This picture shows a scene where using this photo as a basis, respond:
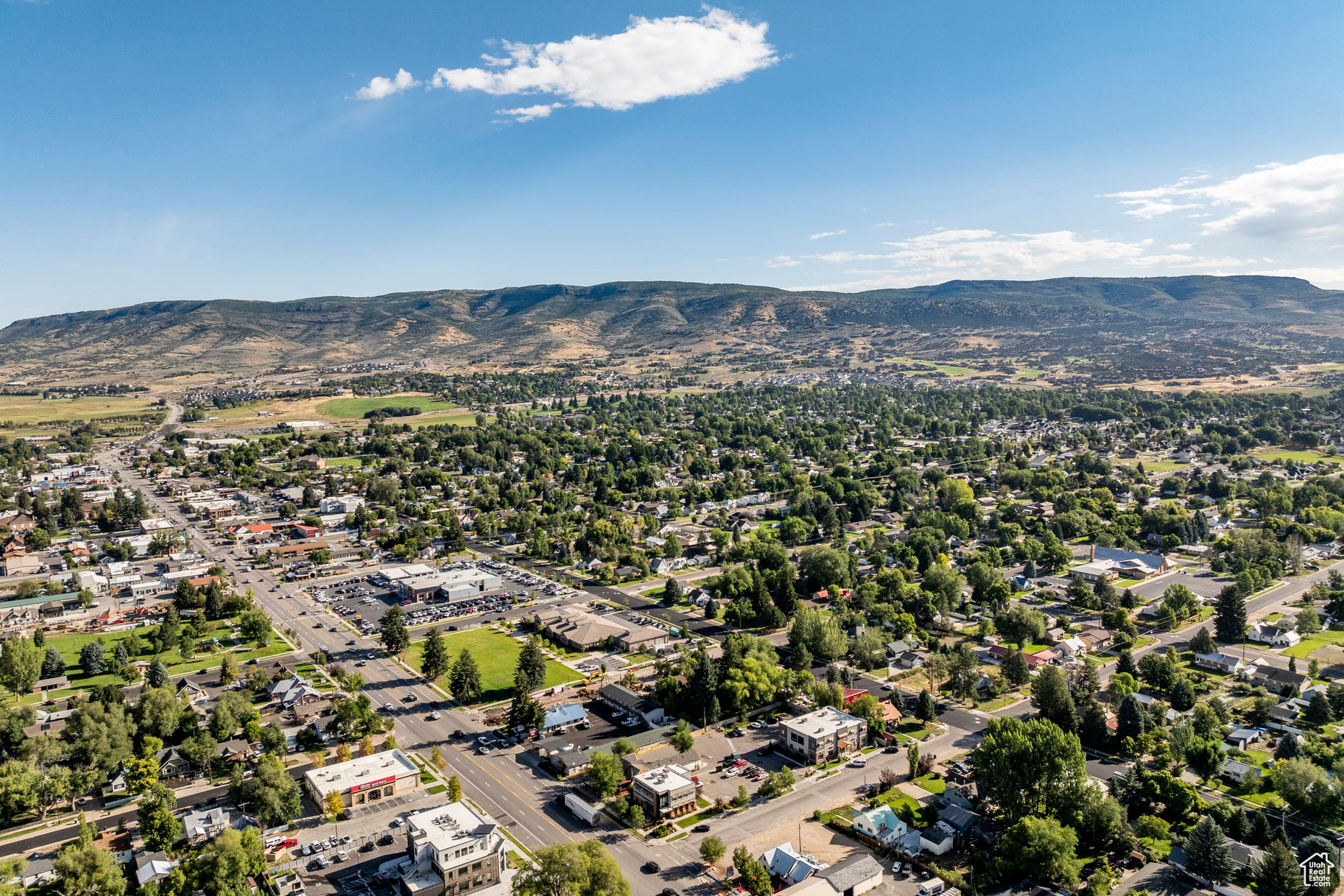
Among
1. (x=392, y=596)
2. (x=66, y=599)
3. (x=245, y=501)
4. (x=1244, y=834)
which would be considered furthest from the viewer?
(x=245, y=501)

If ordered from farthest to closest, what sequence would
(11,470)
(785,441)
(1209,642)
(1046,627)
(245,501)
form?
1. (785,441)
2. (11,470)
3. (245,501)
4. (1046,627)
5. (1209,642)

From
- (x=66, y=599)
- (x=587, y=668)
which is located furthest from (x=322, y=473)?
(x=587, y=668)

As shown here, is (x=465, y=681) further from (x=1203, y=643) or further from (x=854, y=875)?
(x=1203, y=643)

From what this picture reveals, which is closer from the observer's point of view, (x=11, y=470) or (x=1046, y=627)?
(x=1046, y=627)

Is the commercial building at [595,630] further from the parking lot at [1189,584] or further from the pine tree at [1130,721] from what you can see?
the parking lot at [1189,584]

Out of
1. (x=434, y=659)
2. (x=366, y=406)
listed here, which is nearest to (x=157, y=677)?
(x=434, y=659)

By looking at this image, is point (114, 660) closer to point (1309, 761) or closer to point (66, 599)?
point (66, 599)

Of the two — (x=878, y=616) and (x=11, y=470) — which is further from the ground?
(x=11, y=470)
